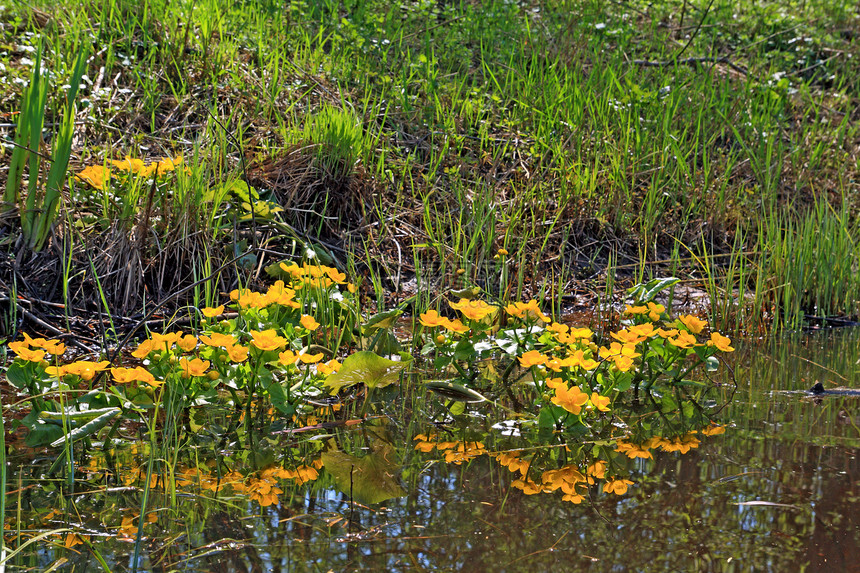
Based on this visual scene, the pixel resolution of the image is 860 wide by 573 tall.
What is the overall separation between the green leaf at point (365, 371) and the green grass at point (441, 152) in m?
0.78

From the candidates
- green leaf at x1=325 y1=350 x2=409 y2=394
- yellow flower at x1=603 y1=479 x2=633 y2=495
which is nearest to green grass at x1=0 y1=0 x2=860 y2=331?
green leaf at x1=325 y1=350 x2=409 y2=394

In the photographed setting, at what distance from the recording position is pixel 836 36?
7277 mm

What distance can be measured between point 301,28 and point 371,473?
4.26 m

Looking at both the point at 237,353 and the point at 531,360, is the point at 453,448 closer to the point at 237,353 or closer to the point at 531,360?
the point at 531,360

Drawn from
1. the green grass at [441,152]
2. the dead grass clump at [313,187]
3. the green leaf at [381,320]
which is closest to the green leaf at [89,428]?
the green leaf at [381,320]

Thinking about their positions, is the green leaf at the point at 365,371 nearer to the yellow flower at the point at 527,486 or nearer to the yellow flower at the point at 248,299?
the yellow flower at the point at 248,299

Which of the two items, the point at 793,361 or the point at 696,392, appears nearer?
the point at 696,392

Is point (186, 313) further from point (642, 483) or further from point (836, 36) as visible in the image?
point (836, 36)

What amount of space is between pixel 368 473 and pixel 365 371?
443 mm

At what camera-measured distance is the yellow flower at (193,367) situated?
1.93m

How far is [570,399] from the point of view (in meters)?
1.91

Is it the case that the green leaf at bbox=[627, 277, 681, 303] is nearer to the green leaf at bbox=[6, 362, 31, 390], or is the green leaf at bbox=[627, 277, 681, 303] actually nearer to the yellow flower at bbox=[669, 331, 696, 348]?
the yellow flower at bbox=[669, 331, 696, 348]

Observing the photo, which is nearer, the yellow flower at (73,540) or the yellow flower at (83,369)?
the yellow flower at (73,540)

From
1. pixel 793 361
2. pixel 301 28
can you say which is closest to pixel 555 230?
pixel 793 361
